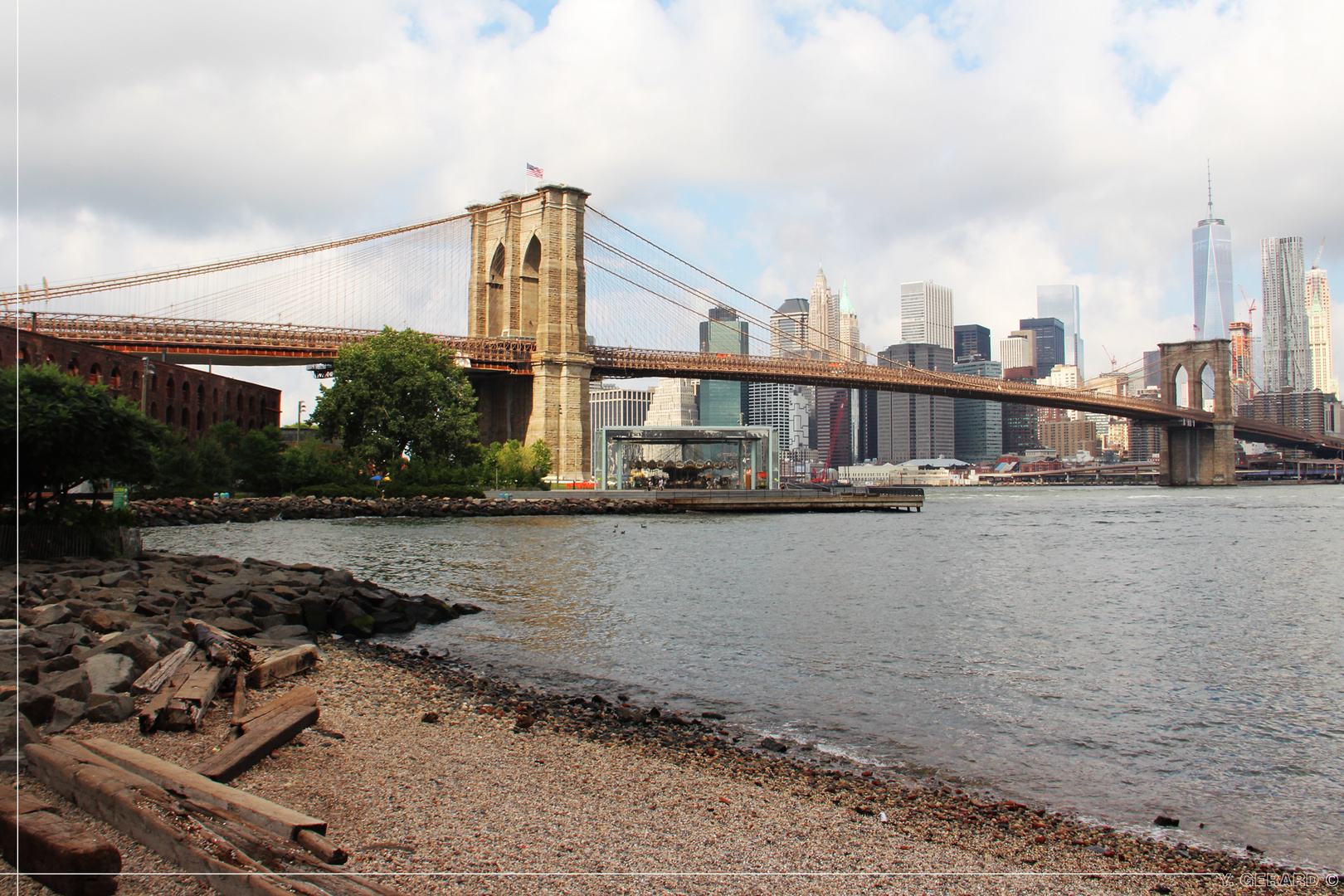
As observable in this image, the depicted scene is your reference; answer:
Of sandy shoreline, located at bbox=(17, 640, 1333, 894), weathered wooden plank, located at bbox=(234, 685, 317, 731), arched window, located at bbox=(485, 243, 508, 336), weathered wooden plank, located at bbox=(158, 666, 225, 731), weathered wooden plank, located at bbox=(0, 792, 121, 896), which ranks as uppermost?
arched window, located at bbox=(485, 243, 508, 336)

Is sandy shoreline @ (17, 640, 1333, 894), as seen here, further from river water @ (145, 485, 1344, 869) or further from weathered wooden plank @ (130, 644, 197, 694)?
river water @ (145, 485, 1344, 869)

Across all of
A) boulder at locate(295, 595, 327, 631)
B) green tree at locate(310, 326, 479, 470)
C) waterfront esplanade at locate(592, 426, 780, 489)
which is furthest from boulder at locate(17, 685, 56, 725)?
waterfront esplanade at locate(592, 426, 780, 489)

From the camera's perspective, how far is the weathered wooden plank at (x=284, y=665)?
285 inches

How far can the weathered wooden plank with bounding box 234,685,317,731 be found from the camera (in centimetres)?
576

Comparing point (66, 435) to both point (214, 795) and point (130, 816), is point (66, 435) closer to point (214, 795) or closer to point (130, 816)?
point (214, 795)

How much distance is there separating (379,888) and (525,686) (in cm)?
548

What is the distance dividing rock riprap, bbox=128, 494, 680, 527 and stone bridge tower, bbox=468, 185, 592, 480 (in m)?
9.33

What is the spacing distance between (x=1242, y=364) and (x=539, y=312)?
457 ft

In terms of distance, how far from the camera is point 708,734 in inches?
282

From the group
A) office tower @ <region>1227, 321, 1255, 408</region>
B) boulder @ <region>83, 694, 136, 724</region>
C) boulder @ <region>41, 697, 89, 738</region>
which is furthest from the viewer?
office tower @ <region>1227, 321, 1255, 408</region>

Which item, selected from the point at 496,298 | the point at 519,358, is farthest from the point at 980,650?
the point at 496,298

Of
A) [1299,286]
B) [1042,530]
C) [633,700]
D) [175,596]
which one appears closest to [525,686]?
[633,700]

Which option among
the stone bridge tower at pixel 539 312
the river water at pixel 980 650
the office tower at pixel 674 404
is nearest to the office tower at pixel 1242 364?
the office tower at pixel 674 404

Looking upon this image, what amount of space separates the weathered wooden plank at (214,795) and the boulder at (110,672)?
67.5 inches
